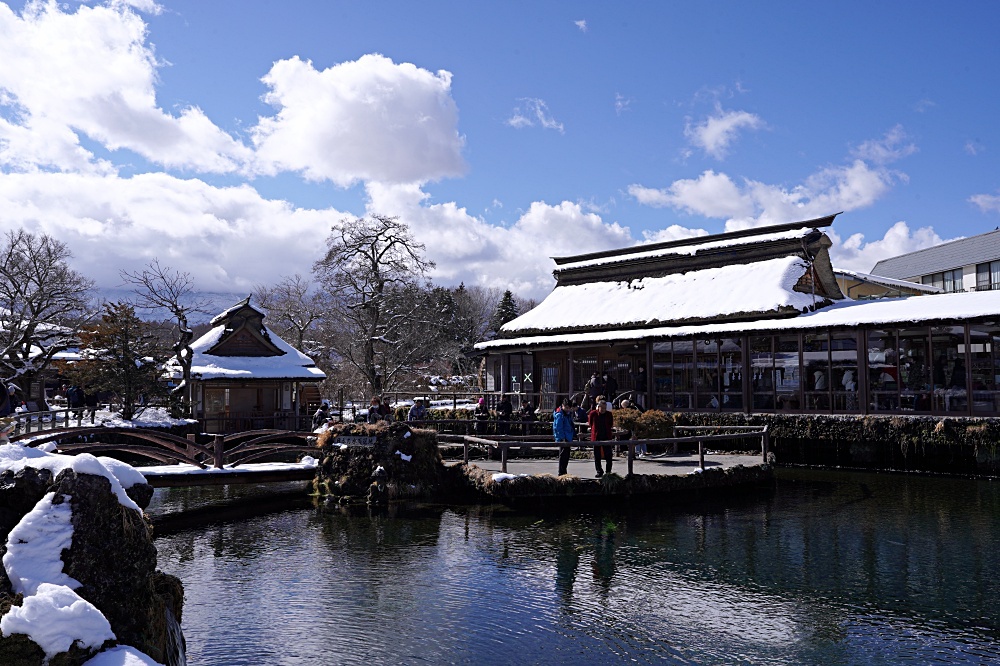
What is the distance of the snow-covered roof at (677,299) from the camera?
31.6m

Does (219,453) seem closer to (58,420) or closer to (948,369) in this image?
(58,420)

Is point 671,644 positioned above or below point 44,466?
below

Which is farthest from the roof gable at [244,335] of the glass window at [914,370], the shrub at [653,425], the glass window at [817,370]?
the glass window at [914,370]

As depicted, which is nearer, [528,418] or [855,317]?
[855,317]

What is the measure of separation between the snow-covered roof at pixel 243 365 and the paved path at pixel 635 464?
1489 centimetres

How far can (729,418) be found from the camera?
95.3ft

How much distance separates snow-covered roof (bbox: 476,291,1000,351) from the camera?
24.8 metres

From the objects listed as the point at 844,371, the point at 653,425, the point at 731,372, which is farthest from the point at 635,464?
the point at 844,371

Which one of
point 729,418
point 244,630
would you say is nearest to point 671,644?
point 244,630

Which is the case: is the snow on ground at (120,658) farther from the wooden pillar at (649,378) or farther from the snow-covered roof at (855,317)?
the wooden pillar at (649,378)

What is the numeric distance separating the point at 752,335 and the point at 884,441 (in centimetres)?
608

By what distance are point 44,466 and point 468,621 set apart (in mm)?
5967

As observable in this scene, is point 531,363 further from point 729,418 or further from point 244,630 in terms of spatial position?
point 244,630

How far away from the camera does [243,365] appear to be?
35188 mm
